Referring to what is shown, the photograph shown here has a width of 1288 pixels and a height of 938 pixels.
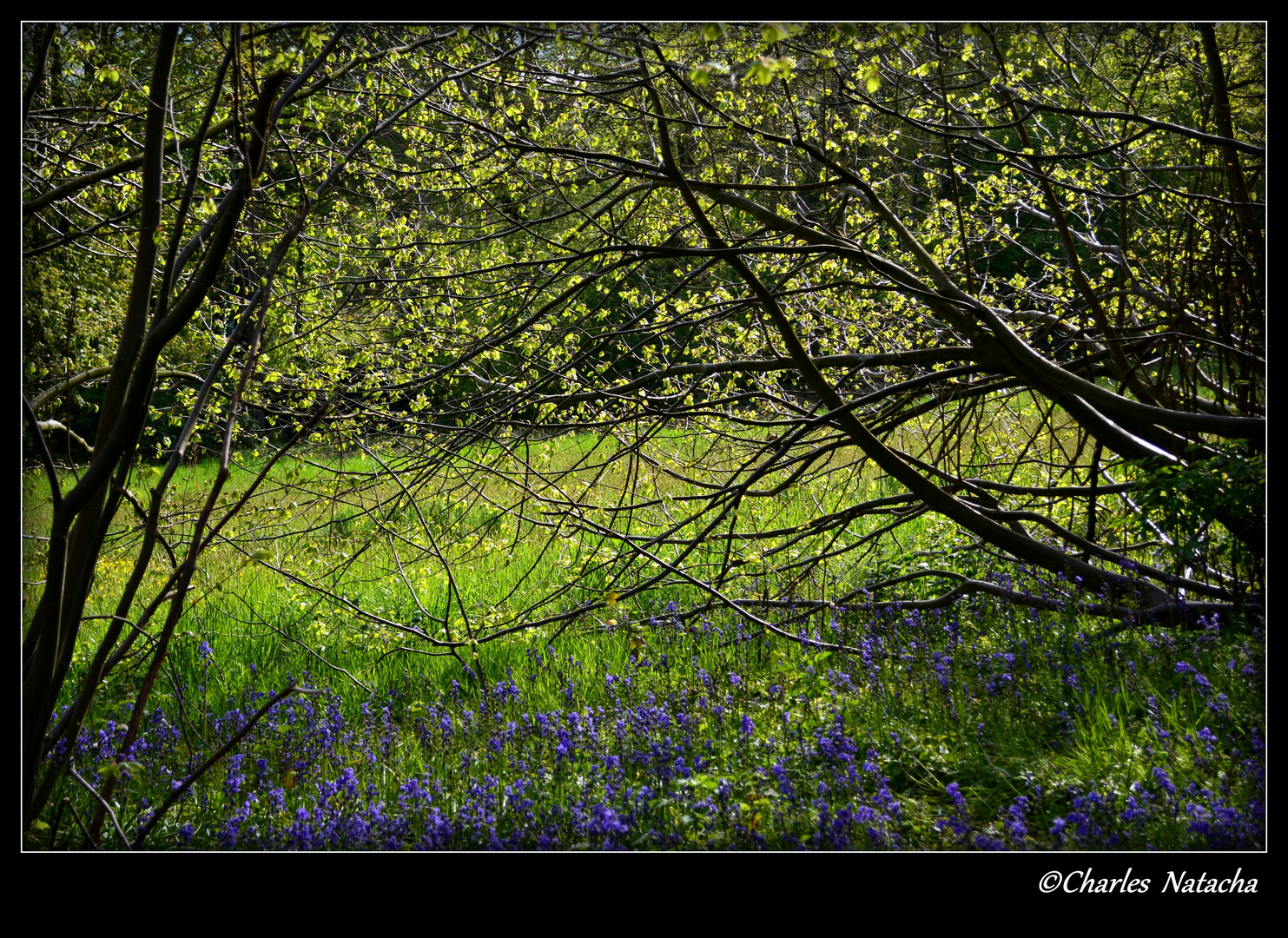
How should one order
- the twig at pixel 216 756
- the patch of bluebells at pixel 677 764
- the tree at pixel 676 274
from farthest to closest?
the tree at pixel 676 274 → the patch of bluebells at pixel 677 764 → the twig at pixel 216 756

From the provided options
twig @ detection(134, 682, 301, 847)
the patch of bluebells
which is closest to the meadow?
the patch of bluebells

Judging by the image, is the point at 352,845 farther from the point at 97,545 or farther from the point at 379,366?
the point at 379,366

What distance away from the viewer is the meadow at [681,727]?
244 centimetres

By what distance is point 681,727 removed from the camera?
129 inches

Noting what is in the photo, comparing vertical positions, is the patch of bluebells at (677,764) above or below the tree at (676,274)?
below

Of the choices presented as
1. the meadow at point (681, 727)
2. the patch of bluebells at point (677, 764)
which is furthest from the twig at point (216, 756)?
the patch of bluebells at point (677, 764)

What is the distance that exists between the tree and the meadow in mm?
241

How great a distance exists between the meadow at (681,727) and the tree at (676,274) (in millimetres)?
241

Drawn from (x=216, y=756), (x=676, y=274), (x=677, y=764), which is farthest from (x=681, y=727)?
(x=676, y=274)

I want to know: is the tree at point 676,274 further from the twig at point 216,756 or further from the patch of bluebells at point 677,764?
the patch of bluebells at point 677,764

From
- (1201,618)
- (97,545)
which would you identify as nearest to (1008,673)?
(1201,618)

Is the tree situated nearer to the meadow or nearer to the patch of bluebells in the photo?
the meadow
